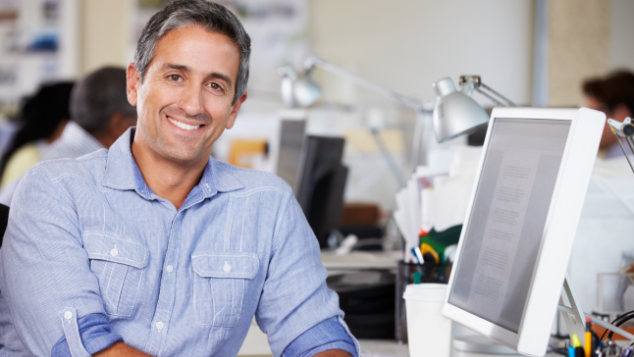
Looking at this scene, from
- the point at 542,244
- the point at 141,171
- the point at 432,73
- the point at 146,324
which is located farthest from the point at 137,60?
the point at 432,73

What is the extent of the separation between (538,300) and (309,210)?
1430mm

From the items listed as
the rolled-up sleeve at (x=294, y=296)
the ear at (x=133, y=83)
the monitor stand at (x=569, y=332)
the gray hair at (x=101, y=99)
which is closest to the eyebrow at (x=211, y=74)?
the ear at (x=133, y=83)

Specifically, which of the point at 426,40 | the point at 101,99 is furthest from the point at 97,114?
the point at 426,40

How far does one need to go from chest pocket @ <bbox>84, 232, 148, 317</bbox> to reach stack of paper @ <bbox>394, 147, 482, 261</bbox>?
58 cm

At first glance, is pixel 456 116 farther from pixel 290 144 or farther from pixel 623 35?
pixel 623 35

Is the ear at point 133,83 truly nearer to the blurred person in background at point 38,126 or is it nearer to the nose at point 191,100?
the nose at point 191,100

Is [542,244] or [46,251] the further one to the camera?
[46,251]

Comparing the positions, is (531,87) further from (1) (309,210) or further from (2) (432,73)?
(1) (309,210)

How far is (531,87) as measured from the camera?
4.95 metres

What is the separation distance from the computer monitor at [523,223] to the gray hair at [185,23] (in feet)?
1.55

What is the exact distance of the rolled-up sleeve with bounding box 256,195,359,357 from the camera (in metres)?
A: 1.08

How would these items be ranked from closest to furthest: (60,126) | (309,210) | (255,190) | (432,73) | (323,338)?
(323,338) → (255,190) → (309,210) → (60,126) → (432,73)

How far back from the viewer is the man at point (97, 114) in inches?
87.1

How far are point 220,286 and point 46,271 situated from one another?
273 millimetres
